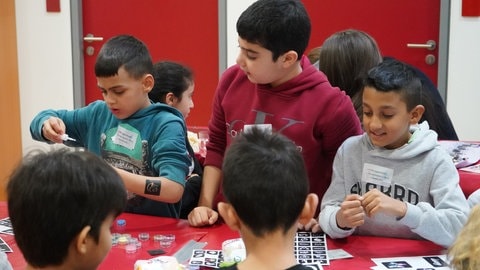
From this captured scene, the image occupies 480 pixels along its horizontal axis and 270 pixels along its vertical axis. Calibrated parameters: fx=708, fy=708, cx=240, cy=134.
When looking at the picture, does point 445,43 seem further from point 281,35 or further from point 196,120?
point 281,35

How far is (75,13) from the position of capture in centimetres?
587

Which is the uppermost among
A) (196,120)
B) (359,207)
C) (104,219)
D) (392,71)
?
(392,71)

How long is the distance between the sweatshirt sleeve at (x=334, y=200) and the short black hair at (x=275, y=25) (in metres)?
0.44

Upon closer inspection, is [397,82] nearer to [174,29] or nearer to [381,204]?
[381,204]

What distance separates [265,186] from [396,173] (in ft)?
3.30

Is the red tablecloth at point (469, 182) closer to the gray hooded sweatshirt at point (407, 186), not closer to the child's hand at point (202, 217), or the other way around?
the gray hooded sweatshirt at point (407, 186)

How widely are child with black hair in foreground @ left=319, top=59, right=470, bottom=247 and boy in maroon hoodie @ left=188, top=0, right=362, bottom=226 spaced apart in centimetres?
13

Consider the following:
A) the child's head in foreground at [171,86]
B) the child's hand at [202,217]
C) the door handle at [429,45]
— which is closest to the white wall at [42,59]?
the child's head in foreground at [171,86]

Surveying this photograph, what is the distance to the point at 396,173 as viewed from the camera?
2.48 m

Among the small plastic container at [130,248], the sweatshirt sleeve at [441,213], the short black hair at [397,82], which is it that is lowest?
the small plastic container at [130,248]

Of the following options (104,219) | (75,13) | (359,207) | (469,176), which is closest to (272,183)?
(104,219)

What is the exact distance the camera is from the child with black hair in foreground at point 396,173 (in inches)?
91.9

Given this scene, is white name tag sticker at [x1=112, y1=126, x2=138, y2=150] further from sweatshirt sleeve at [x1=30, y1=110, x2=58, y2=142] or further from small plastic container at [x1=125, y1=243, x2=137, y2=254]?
small plastic container at [x1=125, y1=243, x2=137, y2=254]

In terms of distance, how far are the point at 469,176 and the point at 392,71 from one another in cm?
78
